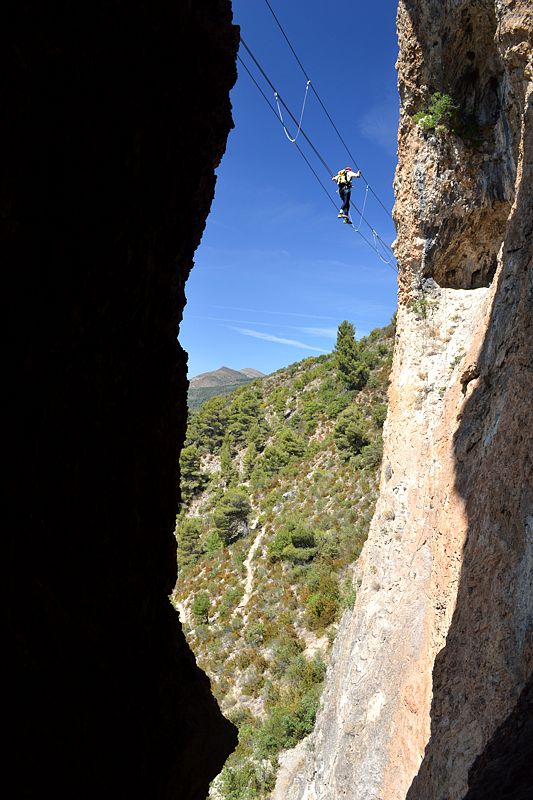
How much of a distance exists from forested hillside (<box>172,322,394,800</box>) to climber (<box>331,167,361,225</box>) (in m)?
14.3

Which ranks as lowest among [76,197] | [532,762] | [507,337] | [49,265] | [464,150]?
[532,762]

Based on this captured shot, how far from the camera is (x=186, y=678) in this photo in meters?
3.92

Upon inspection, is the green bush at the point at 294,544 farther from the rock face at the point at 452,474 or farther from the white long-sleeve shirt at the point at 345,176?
the white long-sleeve shirt at the point at 345,176

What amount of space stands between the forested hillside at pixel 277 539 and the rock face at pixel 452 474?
352 centimetres

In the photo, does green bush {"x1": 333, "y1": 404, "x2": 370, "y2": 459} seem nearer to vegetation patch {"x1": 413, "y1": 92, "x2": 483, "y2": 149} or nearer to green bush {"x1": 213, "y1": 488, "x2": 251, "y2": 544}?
green bush {"x1": 213, "y1": 488, "x2": 251, "y2": 544}

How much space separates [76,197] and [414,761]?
1111cm

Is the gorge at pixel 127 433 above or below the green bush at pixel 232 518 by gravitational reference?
above

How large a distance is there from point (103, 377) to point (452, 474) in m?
9.05

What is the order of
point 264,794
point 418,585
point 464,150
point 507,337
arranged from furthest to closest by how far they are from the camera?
point 264,794
point 464,150
point 418,585
point 507,337

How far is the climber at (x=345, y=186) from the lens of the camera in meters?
15.6

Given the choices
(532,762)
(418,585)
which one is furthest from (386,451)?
(532,762)

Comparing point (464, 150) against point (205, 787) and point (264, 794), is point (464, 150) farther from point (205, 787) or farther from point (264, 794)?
point (264, 794)

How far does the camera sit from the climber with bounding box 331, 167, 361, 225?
15570 mm

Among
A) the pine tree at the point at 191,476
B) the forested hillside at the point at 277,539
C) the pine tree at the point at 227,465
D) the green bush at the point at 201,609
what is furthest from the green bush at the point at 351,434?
the pine tree at the point at 191,476
